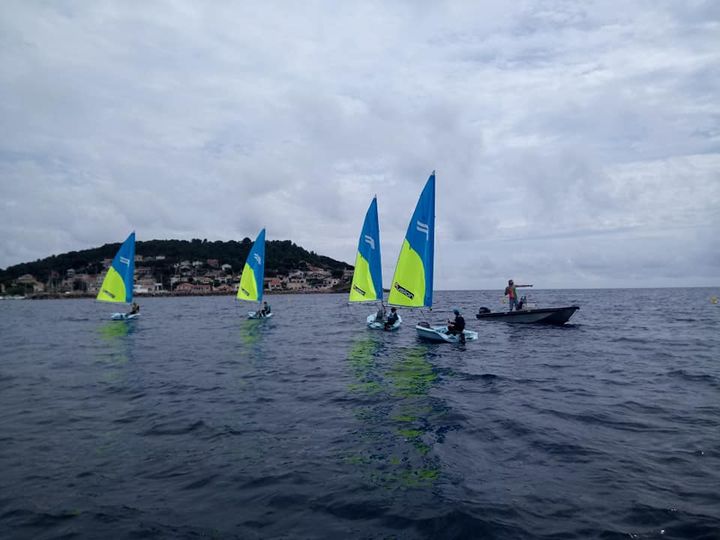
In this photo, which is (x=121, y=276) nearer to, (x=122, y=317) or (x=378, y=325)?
(x=122, y=317)

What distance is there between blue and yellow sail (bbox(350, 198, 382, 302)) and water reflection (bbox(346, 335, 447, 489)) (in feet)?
38.7

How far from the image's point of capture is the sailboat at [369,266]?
31.7 metres

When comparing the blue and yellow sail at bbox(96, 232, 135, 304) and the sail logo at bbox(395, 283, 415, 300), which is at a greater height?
the blue and yellow sail at bbox(96, 232, 135, 304)

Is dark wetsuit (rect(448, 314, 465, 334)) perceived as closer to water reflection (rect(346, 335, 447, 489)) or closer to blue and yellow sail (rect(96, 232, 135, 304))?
water reflection (rect(346, 335, 447, 489))

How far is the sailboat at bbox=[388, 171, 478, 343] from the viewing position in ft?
77.6

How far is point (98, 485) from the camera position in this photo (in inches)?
299

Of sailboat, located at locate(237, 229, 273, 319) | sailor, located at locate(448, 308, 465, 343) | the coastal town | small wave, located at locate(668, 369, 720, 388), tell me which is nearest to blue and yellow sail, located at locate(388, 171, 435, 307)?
sailor, located at locate(448, 308, 465, 343)

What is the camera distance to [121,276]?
41.7m

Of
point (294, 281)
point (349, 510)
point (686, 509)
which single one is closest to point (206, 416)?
point (349, 510)

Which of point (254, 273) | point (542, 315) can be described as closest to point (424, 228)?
point (542, 315)

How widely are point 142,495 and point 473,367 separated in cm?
1424

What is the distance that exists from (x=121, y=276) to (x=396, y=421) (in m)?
37.9

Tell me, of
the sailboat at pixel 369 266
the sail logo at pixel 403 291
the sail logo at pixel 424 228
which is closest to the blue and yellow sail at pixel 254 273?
the sailboat at pixel 369 266

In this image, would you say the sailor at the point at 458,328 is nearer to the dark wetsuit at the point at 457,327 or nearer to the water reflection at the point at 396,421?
the dark wetsuit at the point at 457,327
